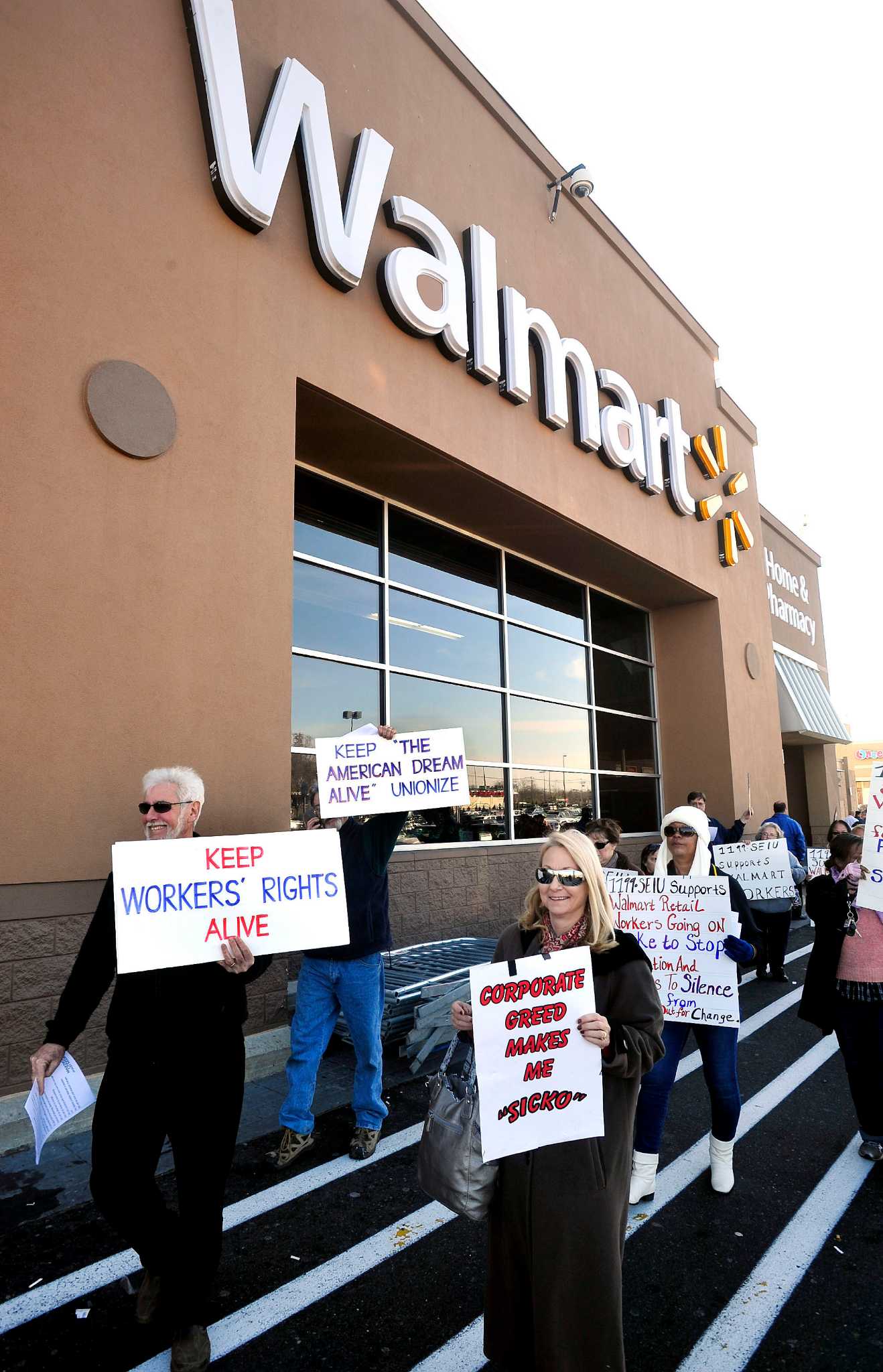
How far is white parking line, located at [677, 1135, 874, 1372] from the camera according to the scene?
2.77m

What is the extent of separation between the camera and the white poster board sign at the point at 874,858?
424cm

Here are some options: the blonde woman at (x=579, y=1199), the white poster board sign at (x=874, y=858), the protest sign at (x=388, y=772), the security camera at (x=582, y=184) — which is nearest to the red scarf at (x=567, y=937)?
the blonde woman at (x=579, y=1199)

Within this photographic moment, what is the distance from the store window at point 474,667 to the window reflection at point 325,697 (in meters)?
0.02

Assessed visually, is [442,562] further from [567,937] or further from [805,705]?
[805,705]

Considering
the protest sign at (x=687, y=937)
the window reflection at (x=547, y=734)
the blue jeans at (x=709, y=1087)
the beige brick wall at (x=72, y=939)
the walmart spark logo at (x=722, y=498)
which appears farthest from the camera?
the walmart spark logo at (x=722, y=498)

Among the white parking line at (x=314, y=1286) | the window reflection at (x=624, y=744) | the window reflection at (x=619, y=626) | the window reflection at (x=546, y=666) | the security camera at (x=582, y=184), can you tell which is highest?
the security camera at (x=582, y=184)

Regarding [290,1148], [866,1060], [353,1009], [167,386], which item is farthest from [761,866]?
[167,386]

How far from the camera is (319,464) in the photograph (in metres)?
8.43

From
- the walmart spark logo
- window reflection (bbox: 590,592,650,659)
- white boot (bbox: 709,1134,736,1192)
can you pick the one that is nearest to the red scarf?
white boot (bbox: 709,1134,736,1192)

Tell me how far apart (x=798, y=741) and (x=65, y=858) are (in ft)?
65.6

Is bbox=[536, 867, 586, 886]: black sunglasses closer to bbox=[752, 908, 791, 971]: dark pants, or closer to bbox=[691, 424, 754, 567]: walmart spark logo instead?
bbox=[752, 908, 791, 971]: dark pants

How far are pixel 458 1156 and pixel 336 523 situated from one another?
7202mm

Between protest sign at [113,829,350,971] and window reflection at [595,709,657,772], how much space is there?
9744 millimetres

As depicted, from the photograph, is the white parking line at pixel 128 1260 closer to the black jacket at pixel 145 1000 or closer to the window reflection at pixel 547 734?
the black jacket at pixel 145 1000
